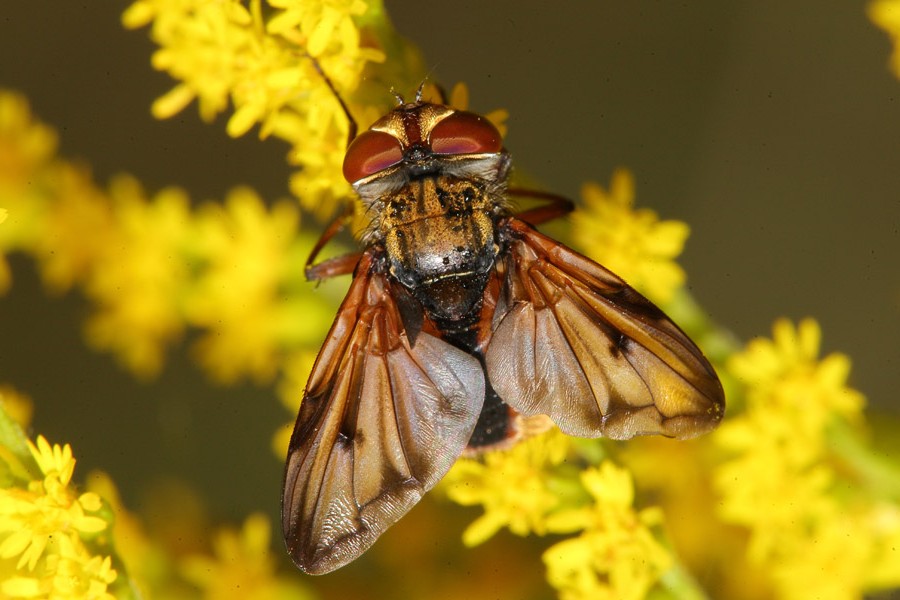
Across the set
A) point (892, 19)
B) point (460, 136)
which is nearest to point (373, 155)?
point (460, 136)

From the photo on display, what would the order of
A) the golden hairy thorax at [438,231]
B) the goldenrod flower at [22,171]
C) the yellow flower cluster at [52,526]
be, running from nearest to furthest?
the yellow flower cluster at [52,526] < the golden hairy thorax at [438,231] < the goldenrod flower at [22,171]

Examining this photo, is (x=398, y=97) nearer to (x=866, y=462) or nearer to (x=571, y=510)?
(x=571, y=510)

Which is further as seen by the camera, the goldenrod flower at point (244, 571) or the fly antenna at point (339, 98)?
the goldenrod flower at point (244, 571)

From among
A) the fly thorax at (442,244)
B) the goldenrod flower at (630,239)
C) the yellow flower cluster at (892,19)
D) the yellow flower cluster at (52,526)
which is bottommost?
the yellow flower cluster at (52,526)

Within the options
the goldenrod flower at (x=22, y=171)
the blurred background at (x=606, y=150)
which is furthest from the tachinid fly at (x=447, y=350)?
the goldenrod flower at (x=22, y=171)

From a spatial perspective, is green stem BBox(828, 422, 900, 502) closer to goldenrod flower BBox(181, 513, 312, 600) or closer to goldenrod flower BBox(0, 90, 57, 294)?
goldenrod flower BBox(181, 513, 312, 600)

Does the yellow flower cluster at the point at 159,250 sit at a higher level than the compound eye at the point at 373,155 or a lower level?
higher

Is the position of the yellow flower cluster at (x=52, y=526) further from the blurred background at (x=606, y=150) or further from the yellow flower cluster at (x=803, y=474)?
the yellow flower cluster at (x=803, y=474)

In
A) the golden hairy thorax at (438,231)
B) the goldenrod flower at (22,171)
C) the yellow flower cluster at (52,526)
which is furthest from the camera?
the goldenrod flower at (22,171)
